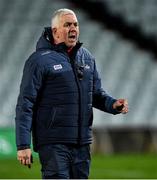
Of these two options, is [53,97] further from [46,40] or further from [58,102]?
[46,40]

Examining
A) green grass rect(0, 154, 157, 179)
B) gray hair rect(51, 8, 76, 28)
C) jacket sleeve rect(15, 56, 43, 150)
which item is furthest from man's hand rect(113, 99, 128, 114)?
green grass rect(0, 154, 157, 179)

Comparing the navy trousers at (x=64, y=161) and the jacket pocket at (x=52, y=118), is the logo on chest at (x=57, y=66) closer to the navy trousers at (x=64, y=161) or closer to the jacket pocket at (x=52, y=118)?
the jacket pocket at (x=52, y=118)

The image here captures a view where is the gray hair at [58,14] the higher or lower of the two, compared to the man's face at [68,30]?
higher

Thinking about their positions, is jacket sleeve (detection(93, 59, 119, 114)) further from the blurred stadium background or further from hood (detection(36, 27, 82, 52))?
the blurred stadium background

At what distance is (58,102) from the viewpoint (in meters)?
5.63

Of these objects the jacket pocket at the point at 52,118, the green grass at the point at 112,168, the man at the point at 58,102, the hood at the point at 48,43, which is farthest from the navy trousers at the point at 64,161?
the green grass at the point at 112,168

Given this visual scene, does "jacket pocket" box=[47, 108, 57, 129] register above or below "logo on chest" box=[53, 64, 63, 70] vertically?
below

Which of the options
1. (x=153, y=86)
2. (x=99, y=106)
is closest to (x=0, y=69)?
(x=153, y=86)

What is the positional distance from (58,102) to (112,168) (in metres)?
6.53

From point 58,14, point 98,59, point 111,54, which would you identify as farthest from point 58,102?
point 111,54

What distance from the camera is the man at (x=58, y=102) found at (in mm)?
5562

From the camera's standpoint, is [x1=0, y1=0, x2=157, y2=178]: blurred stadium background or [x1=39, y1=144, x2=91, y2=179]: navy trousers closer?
[x1=39, y1=144, x2=91, y2=179]: navy trousers

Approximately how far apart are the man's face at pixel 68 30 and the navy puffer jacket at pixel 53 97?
0.17 feet

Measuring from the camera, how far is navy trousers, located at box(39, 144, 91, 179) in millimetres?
5598
